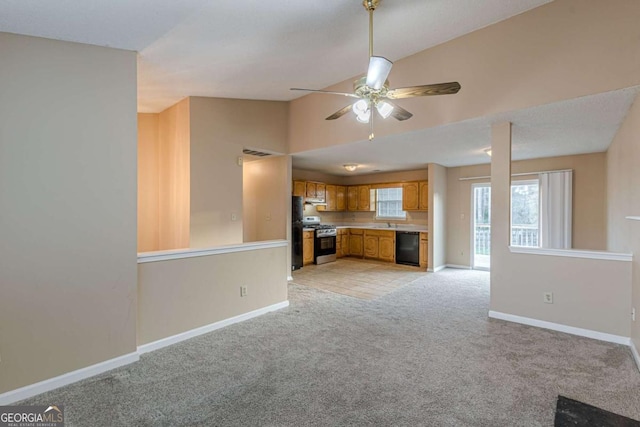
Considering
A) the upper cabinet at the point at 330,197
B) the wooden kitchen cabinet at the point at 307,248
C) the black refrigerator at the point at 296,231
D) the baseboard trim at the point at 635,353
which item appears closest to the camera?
the baseboard trim at the point at 635,353

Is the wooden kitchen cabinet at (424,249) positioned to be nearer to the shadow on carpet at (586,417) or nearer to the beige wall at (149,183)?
the shadow on carpet at (586,417)

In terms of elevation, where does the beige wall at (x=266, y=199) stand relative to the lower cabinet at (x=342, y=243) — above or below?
above

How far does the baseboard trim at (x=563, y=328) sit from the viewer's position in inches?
116

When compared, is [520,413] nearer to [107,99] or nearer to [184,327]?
[184,327]

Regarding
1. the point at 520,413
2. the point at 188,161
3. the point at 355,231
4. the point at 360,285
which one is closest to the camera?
the point at 520,413

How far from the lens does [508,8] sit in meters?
2.89

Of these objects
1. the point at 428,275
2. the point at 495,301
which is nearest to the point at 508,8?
the point at 495,301

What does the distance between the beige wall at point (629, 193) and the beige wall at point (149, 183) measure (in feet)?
19.2

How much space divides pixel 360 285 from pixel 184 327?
119 inches

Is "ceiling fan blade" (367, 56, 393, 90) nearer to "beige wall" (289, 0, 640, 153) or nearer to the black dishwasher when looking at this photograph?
"beige wall" (289, 0, 640, 153)

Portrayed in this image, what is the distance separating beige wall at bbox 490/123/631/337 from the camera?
2.98 meters

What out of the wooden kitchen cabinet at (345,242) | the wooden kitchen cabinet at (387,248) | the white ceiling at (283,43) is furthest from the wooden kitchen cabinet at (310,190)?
the white ceiling at (283,43)

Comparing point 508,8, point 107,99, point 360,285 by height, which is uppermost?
point 508,8
